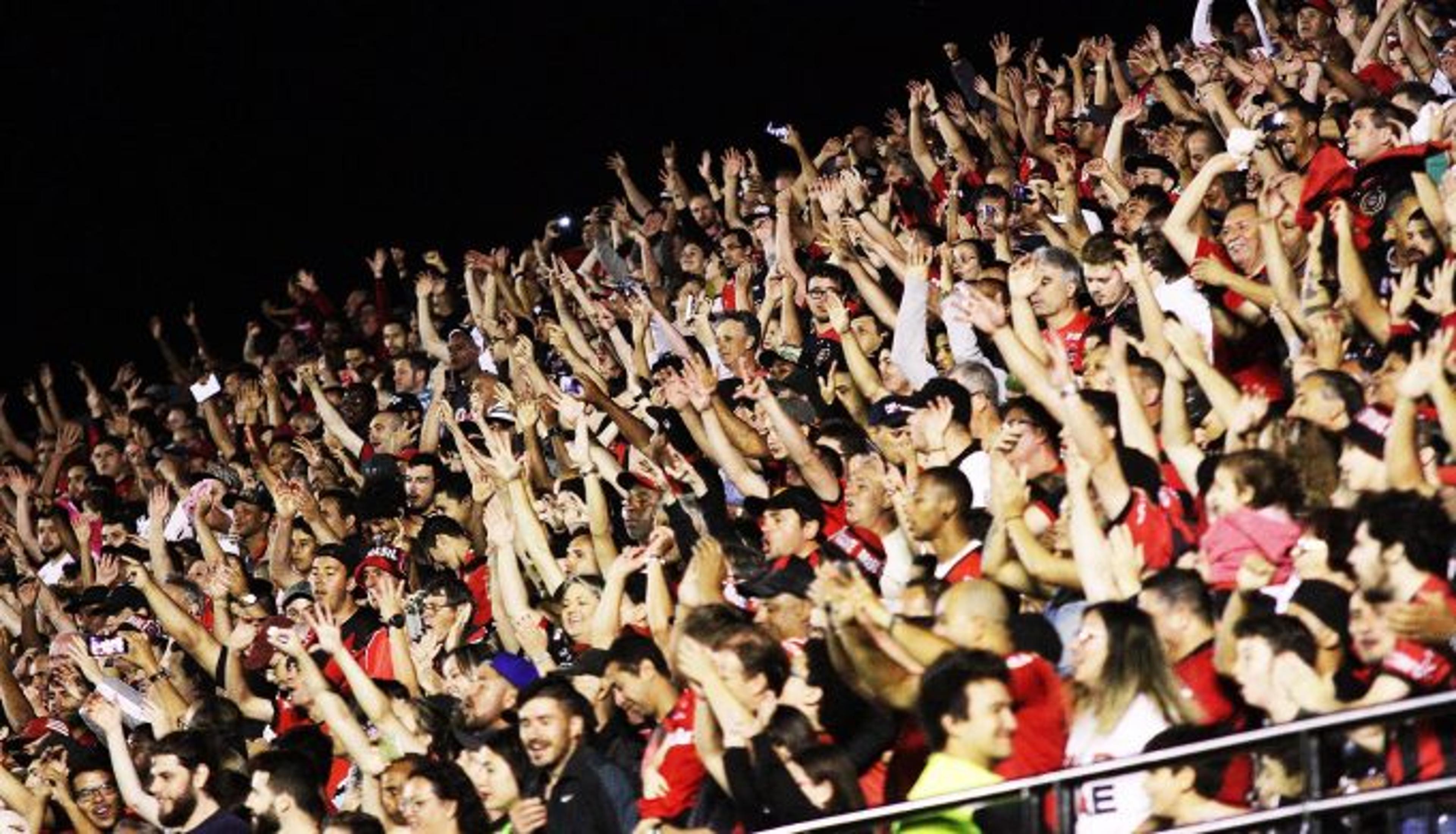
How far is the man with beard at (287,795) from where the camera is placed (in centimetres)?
689

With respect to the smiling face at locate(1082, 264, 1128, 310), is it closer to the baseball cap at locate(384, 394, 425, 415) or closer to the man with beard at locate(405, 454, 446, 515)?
the man with beard at locate(405, 454, 446, 515)

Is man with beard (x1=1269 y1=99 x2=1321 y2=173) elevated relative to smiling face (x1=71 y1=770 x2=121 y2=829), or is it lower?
elevated

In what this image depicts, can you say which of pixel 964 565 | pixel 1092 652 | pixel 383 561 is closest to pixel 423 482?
pixel 383 561

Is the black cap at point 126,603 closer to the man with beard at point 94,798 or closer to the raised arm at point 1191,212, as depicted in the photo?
the man with beard at point 94,798

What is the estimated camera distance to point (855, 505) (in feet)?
23.2

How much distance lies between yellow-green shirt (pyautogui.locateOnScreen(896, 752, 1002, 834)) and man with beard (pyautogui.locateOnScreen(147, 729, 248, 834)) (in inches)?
113

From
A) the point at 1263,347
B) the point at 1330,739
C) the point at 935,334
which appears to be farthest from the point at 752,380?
the point at 1330,739

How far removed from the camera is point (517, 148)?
17.3 m

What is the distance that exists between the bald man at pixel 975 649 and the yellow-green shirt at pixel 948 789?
3.7 inches

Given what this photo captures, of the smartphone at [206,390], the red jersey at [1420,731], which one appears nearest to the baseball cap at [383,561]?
the smartphone at [206,390]

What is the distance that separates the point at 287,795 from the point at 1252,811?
3.24 m

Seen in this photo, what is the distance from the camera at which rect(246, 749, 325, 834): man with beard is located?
689cm

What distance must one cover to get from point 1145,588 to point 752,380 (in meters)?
2.97

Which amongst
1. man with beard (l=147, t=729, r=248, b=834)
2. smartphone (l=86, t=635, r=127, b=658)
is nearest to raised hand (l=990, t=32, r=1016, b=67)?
smartphone (l=86, t=635, r=127, b=658)
